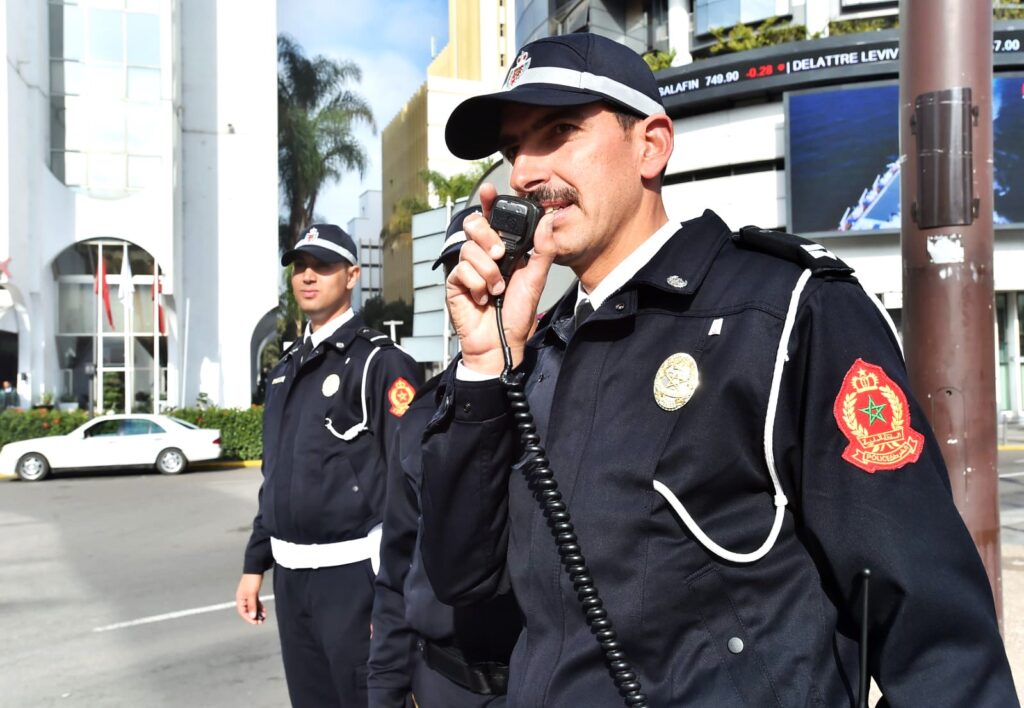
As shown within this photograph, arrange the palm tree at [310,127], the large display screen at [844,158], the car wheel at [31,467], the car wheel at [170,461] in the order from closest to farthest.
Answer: the car wheel at [31,467] → the car wheel at [170,461] → the large display screen at [844,158] → the palm tree at [310,127]

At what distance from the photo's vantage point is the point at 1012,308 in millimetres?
25516

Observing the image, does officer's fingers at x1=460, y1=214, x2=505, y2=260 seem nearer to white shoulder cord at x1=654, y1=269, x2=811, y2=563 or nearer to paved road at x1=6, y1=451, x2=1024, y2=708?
white shoulder cord at x1=654, y1=269, x2=811, y2=563

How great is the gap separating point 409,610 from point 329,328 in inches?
81.4

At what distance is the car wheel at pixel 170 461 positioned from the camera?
18.9 meters

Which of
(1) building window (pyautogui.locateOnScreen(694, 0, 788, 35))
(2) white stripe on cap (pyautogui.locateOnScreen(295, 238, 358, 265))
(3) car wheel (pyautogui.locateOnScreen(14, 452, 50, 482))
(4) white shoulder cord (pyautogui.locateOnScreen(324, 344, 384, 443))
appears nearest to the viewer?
(4) white shoulder cord (pyautogui.locateOnScreen(324, 344, 384, 443))

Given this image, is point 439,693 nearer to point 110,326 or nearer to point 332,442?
point 332,442

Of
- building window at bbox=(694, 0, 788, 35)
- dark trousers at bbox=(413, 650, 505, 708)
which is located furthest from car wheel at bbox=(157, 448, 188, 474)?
building window at bbox=(694, 0, 788, 35)

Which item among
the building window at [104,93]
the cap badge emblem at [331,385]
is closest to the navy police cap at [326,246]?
the cap badge emblem at [331,385]

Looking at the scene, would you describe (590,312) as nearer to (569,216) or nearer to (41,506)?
(569,216)

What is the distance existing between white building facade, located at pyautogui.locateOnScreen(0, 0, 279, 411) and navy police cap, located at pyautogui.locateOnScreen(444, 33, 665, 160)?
24.5 metres

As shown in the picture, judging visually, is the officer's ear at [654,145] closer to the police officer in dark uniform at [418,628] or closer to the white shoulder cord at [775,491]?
the white shoulder cord at [775,491]

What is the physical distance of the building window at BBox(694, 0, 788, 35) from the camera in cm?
2841

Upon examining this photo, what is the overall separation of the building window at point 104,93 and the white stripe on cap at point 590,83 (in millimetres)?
27246

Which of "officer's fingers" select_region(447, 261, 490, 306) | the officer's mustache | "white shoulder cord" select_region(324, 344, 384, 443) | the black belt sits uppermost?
the officer's mustache
